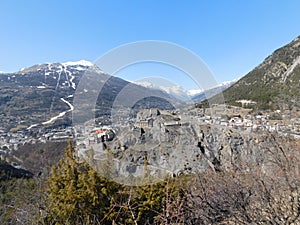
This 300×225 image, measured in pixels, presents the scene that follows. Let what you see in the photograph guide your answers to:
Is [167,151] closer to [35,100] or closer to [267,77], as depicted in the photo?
[267,77]

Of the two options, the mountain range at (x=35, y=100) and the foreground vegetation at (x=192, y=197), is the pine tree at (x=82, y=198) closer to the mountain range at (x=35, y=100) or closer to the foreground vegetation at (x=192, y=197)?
the foreground vegetation at (x=192, y=197)

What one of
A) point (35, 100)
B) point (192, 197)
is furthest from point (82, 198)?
point (35, 100)

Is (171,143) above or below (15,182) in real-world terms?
above

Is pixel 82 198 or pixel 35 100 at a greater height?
pixel 35 100

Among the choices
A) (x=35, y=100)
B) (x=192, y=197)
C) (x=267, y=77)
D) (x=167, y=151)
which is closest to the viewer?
(x=192, y=197)

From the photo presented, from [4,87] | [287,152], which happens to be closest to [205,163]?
[287,152]

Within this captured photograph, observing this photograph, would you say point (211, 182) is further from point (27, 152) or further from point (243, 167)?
point (27, 152)
